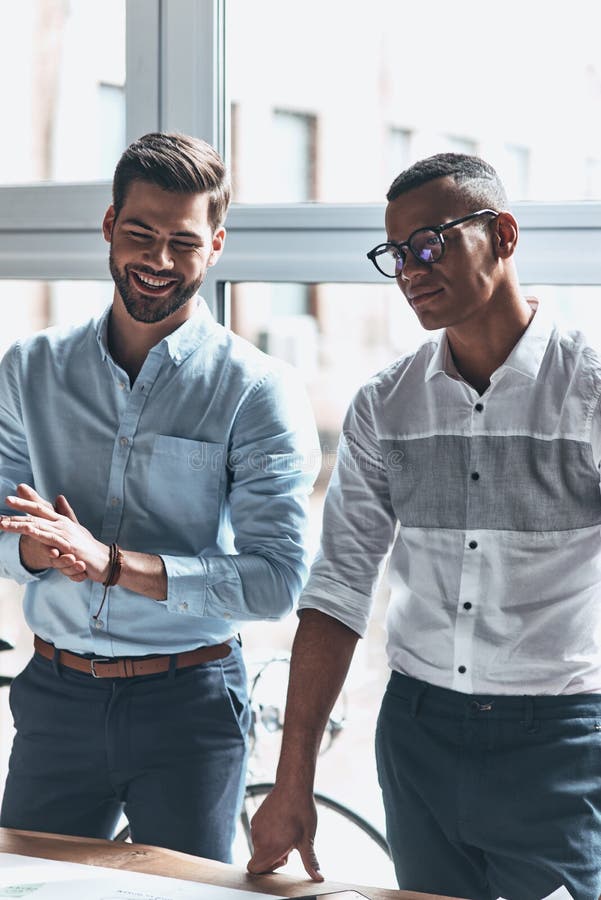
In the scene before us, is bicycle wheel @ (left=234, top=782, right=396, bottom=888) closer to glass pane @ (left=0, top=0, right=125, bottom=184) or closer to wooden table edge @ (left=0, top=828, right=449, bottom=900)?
wooden table edge @ (left=0, top=828, right=449, bottom=900)

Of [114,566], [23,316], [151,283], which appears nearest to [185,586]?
[114,566]

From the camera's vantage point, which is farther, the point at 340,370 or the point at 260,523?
the point at 340,370

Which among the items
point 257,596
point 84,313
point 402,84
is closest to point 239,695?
point 257,596

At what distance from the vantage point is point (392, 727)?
63.5 inches

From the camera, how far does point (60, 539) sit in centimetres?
159

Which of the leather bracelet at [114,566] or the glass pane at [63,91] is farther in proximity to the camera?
the glass pane at [63,91]

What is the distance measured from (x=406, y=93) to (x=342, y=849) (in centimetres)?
175

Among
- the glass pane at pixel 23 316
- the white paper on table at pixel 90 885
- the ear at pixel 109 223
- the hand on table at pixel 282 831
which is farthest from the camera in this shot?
the glass pane at pixel 23 316

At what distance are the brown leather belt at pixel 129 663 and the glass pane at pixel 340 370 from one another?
574mm

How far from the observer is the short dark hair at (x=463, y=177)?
1577 mm

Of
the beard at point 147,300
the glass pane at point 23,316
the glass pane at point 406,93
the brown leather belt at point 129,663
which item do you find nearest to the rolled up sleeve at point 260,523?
the brown leather belt at point 129,663

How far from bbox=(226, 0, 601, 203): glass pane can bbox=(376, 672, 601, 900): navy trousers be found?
107 centimetres

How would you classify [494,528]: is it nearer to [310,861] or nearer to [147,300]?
[310,861]

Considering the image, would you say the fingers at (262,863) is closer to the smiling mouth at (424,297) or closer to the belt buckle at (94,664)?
the belt buckle at (94,664)
